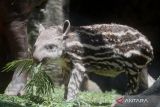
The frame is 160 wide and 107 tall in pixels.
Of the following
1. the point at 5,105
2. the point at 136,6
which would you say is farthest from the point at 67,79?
the point at 136,6

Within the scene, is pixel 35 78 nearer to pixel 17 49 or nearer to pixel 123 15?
pixel 17 49

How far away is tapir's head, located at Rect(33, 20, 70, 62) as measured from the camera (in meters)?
5.99

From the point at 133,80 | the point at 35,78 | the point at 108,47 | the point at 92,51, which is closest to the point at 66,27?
the point at 92,51

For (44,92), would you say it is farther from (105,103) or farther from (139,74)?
(139,74)

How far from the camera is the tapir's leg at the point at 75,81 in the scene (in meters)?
6.02

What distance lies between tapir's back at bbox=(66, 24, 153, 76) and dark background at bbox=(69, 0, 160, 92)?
3545mm

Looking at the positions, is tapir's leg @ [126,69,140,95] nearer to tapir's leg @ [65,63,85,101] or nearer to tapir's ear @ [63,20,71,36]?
tapir's leg @ [65,63,85,101]

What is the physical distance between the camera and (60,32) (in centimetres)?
624

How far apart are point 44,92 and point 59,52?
22.2 inches

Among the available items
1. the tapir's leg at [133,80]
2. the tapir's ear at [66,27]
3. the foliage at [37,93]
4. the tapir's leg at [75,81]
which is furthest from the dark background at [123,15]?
the foliage at [37,93]

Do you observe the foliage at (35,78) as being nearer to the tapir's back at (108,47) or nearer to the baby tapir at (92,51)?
the baby tapir at (92,51)

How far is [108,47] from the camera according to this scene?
253 inches

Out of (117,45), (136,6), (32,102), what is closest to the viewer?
(32,102)

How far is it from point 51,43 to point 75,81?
46cm
